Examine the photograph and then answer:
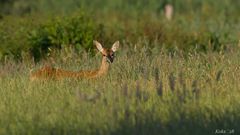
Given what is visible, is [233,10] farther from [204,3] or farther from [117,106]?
[117,106]

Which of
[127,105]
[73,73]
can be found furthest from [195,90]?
[73,73]

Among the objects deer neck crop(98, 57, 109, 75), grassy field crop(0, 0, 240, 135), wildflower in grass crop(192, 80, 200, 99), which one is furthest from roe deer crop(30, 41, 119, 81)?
wildflower in grass crop(192, 80, 200, 99)

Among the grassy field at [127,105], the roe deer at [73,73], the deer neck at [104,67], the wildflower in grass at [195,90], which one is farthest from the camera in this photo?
the deer neck at [104,67]

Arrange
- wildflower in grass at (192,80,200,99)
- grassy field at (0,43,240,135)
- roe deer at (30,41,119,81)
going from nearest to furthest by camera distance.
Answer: grassy field at (0,43,240,135)
wildflower in grass at (192,80,200,99)
roe deer at (30,41,119,81)

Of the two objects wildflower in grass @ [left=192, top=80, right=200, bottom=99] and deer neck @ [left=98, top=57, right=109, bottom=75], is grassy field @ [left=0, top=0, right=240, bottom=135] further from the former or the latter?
deer neck @ [left=98, top=57, right=109, bottom=75]

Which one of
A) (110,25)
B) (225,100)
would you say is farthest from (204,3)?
(225,100)

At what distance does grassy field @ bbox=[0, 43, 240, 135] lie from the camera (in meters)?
8.04

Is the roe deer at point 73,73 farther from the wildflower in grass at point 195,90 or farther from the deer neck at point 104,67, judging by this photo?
the wildflower in grass at point 195,90

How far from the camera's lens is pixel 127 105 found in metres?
8.51

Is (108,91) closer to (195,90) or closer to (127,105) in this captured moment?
(127,105)

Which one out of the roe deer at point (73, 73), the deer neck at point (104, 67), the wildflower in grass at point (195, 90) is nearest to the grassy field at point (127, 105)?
the wildflower in grass at point (195, 90)

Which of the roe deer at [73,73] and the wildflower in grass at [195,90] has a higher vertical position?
the roe deer at [73,73]

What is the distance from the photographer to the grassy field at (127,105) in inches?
316

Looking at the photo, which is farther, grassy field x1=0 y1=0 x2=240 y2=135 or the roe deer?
the roe deer
